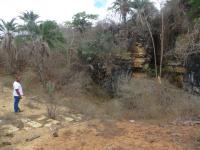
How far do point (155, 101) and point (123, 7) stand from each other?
866 cm

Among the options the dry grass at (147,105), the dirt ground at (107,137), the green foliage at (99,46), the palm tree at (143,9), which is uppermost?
the palm tree at (143,9)

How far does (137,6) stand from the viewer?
66.7ft

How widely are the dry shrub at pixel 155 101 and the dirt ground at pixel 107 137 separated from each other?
58.7 inches

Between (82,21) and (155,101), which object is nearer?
(155,101)

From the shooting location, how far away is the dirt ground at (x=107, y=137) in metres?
8.47

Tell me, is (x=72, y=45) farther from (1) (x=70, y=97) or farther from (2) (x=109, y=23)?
(1) (x=70, y=97)

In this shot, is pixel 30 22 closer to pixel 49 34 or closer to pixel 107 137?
pixel 49 34

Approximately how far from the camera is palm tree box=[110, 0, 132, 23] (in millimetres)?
20484

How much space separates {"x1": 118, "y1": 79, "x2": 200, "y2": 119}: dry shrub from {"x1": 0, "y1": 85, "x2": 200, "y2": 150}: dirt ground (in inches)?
58.7

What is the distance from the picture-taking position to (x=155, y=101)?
1379cm

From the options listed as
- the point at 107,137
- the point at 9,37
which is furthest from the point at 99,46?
the point at 107,137

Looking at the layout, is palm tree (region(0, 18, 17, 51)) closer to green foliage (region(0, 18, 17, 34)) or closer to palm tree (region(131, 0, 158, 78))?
green foliage (region(0, 18, 17, 34))

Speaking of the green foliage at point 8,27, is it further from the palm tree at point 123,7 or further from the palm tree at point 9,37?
the palm tree at point 123,7

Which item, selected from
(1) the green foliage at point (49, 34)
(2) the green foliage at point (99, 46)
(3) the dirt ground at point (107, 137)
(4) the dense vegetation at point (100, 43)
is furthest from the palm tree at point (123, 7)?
(3) the dirt ground at point (107, 137)
